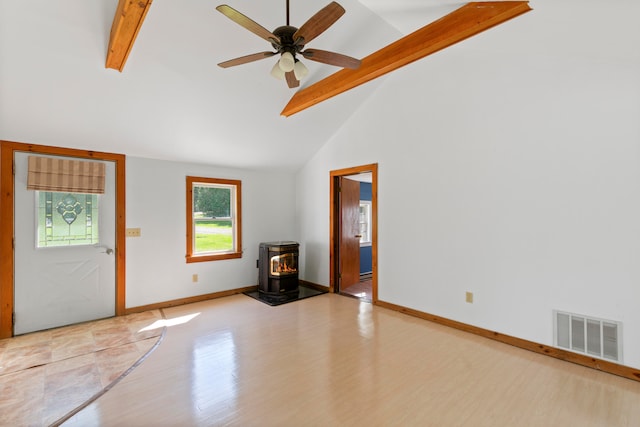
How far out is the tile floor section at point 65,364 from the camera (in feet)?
6.67

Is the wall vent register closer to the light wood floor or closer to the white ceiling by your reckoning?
the light wood floor

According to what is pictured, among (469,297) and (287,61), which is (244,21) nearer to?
(287,61)

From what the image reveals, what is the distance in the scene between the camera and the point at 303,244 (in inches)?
223

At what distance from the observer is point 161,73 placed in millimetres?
2867

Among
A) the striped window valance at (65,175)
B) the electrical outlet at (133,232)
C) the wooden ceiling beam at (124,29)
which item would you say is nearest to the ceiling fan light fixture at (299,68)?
the wooden ceiling beam at (124,29)

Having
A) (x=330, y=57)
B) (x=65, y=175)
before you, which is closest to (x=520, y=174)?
(x=330, y=57)

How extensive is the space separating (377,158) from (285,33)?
2641 mm

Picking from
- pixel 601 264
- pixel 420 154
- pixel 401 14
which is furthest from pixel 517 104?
pixel 601 264

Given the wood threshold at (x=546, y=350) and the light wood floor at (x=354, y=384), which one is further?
the wood threshold at (x=546, y=350)

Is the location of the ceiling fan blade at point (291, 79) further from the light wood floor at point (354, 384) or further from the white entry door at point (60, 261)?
the white entry door at point (60, 261)

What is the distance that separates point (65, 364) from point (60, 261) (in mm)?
1434

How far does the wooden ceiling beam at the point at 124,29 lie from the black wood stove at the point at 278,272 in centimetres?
309

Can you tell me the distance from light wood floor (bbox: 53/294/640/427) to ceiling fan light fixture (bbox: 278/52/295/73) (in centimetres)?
239

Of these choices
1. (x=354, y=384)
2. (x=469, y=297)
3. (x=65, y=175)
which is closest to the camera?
(x=354, y=384)
